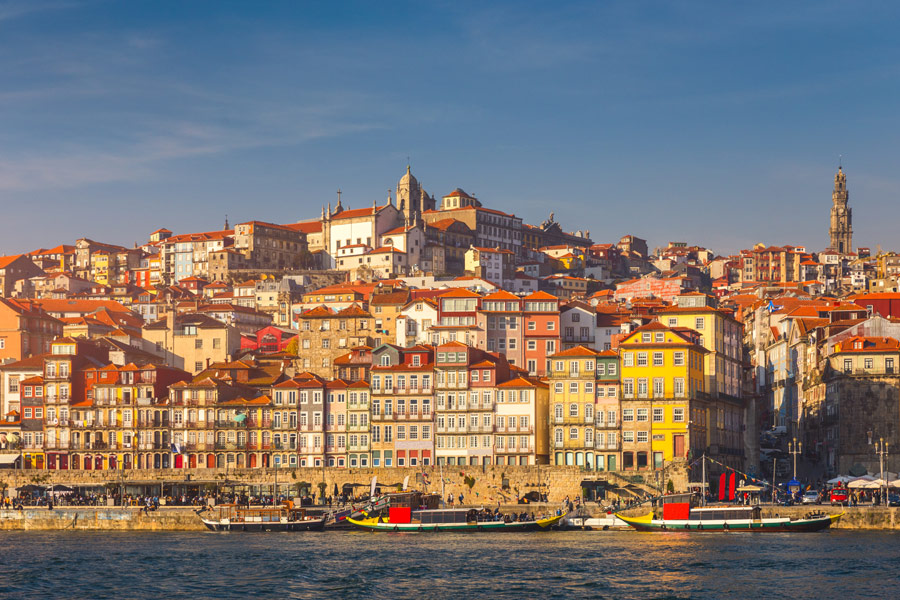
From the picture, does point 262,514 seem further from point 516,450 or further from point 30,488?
point 30,488

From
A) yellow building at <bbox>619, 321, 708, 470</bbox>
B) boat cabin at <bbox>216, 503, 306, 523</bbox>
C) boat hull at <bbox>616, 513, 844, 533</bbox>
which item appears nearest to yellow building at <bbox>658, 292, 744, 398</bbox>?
yellow building at <bbox>619, 321, 708, 470</bbox>

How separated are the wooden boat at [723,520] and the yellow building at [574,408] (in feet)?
37.5

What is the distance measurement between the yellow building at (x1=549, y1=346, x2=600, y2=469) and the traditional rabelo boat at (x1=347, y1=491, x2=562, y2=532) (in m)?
9.36

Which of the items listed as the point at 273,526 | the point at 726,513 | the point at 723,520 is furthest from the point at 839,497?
the point at 273,526

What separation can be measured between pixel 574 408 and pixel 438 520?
549 inches

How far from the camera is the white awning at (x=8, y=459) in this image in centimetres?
10019

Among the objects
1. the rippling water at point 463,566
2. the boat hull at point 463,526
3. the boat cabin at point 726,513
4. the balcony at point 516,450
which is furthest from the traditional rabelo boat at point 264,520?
the boat cabin at point 726,513

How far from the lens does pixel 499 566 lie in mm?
62188

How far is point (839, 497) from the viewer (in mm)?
78500

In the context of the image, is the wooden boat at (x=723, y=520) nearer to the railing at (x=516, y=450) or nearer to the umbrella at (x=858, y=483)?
the umbrella at (x=858, y=483)

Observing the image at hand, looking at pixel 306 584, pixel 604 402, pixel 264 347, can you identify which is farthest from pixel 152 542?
pixel 264 347

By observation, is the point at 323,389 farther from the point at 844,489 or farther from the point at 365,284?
the point at 365,284

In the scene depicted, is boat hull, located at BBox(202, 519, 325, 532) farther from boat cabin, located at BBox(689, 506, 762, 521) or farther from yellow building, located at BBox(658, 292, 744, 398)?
yellow building, located at BBox(658, 292, 744, 398)

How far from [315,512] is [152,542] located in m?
11.4
